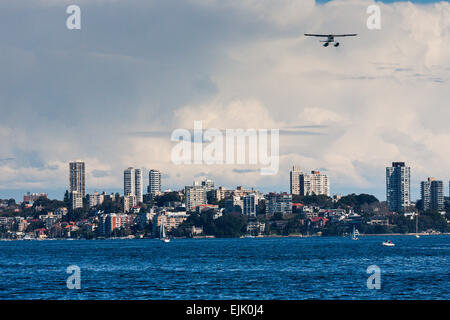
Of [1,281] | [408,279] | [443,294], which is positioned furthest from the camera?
[1,281]
